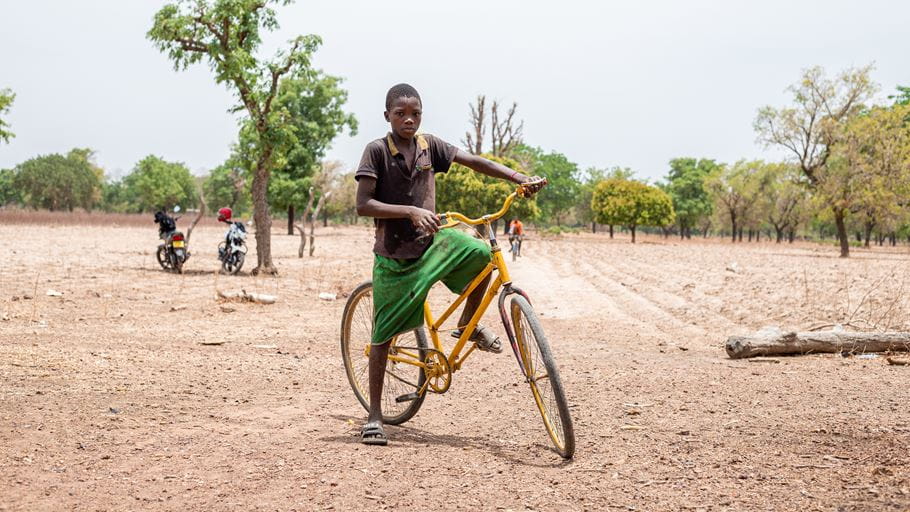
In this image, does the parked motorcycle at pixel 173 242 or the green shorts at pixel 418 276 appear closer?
the green shorts at pixel 418 276

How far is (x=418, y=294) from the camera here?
4.58m

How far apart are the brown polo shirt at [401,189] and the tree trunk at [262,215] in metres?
14.9

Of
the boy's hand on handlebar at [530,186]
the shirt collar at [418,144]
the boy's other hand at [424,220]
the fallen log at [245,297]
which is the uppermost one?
the shirt collar at [418,144]

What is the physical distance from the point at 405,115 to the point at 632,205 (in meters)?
66.0

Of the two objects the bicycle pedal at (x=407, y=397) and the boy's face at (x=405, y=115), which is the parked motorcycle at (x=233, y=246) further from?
the boy's face at (x=405, y=115)

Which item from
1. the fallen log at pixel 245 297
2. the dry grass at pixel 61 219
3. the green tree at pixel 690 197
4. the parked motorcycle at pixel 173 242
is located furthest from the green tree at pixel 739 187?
the fallen log at pixel 245 297

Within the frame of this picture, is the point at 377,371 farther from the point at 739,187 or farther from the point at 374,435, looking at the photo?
the point at 739,187

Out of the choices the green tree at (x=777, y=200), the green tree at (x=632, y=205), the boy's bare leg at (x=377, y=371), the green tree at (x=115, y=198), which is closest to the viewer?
the boy's bare leg at (x=377, y=371)

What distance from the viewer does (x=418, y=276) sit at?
4590 millimetres

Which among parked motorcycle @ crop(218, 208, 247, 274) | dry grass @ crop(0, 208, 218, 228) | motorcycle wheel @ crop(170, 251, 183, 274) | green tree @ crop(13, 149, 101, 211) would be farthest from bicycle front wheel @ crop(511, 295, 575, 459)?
green tree @ crop(13, 149, 101, 211)

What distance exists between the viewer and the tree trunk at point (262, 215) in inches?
748

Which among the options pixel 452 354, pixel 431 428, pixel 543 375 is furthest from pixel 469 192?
pixel 543 375

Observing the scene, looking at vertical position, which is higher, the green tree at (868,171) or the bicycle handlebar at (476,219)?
the green tree at (868,171)

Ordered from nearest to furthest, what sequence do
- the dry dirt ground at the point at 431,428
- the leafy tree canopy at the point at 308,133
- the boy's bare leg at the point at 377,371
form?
the dry dirt ground at the point at 431,428 → the boy's bare leg at the point at 377,371 → the leafy tree canopy at the point at 308,133
